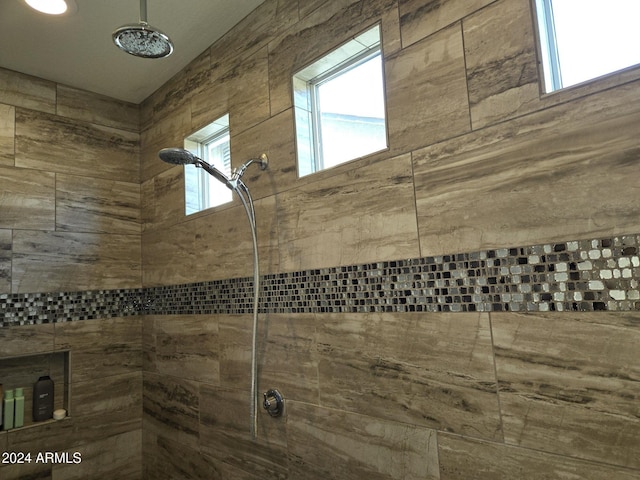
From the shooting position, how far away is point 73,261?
7.83ft

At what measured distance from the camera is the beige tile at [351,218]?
1.34 m

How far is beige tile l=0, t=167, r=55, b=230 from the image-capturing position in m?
2.21

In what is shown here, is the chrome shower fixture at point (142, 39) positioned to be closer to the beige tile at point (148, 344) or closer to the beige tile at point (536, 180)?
the beige tile at point (536, 180)

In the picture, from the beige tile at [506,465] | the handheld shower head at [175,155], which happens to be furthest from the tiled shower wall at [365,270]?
the handheld shower head at [175,155]

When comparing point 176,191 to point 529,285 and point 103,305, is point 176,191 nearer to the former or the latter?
point 103,305

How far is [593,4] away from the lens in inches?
→ 43.4

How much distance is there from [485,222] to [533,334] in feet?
1.00

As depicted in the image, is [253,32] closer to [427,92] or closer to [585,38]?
[427,92]

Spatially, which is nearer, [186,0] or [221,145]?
[186,0]

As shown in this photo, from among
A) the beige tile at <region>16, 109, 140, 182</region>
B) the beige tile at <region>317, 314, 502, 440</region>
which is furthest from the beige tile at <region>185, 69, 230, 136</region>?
the beige tile at <region>317, 314, 502, 440</region>

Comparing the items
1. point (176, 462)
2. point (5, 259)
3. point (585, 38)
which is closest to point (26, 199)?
point (5, 259)

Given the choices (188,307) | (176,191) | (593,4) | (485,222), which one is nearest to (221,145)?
(176,191)

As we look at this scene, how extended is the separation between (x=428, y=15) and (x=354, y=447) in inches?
54.2

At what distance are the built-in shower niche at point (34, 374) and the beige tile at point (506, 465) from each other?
2023mm
